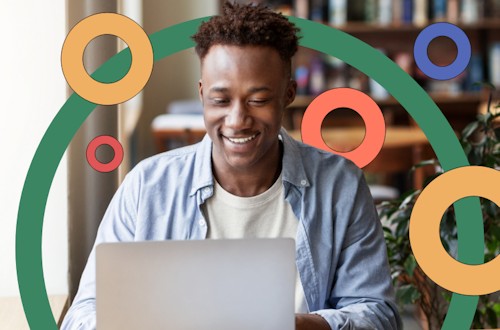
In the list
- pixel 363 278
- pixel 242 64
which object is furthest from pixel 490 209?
pixel 242 64

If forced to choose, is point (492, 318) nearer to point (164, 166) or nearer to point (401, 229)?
point (401, 229)

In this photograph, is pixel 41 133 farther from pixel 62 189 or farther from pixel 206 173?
pixel 206 173

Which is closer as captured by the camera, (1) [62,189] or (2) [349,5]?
(1) [62,189]

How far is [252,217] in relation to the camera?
131 centimetres

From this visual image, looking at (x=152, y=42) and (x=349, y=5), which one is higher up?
(x=349, y=5)

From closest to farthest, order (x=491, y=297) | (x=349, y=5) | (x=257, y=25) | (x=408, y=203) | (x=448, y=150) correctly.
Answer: (x=257, y=25) < (x=448, y=150) < (x=408, y=203) < (x=491, y=297) < (x=349, y=5)

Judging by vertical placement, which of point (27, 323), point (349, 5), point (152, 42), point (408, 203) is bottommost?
point (27, 323)

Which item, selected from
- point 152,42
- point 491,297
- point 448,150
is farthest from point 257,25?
point 491,297

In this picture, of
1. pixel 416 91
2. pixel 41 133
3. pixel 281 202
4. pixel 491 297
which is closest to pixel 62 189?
pixel 41 133

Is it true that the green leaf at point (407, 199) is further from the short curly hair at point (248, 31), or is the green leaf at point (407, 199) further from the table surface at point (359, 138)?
the table surface at point (359, 138)

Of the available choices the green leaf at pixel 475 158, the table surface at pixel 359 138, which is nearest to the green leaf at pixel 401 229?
the green leaf at pixel 475 158

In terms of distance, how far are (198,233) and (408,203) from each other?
0.78m

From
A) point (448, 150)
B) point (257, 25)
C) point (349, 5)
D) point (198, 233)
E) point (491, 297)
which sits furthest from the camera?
point (349, 5)

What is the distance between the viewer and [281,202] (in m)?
1.34
